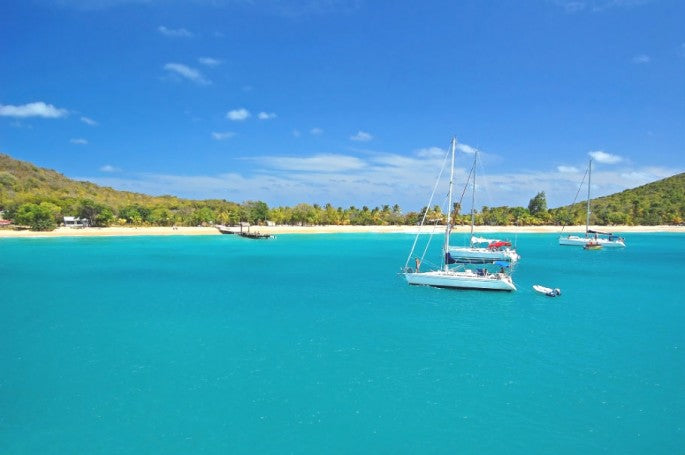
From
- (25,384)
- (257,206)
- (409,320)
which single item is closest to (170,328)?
(25,384)

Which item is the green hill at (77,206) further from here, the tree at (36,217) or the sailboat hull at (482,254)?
the sailboat hull at (482,254)

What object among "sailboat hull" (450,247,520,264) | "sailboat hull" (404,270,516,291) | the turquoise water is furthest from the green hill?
"sailboat hull" (404,270,516,291)

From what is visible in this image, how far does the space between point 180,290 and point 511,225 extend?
6387 inches

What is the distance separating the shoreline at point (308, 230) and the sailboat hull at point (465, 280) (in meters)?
96.2

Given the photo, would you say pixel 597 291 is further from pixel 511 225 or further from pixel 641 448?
pixel 511 225

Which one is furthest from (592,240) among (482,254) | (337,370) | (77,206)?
(77,206)

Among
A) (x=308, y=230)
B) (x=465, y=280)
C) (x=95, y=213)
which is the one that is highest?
(x=95, y=213)

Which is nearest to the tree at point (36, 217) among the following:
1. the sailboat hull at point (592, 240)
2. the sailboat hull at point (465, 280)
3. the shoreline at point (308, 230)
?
the shoreline at point (308, 230)

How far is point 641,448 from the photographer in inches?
614

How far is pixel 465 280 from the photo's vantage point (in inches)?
1645

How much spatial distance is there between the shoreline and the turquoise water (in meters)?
74.0

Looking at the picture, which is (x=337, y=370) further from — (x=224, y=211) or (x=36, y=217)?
(x=224, y=211)

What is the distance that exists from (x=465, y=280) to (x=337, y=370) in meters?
22.7

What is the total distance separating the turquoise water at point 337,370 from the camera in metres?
16.1
